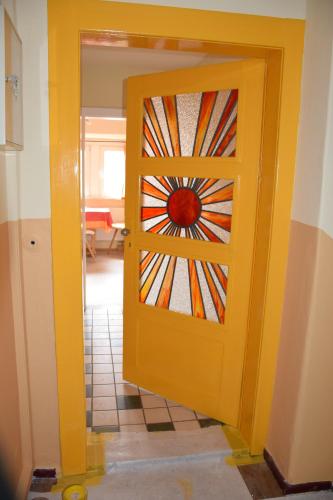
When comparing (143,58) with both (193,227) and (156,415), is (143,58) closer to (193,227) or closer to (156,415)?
(193,227)

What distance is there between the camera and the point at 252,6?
1.76m

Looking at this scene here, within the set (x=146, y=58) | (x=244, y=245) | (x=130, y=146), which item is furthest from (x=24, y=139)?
(x=146, y=58)

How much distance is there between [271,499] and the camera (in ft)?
6.34

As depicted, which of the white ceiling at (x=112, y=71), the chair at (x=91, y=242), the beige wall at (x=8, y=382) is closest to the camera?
the beige wall at (x=8, y=382)

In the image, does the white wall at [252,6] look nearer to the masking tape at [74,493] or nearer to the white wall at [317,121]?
the white wall at [317,121]

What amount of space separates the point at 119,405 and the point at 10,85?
6.33 feet

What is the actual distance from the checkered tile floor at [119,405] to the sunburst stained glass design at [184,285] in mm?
622

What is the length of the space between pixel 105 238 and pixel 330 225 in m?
5.86

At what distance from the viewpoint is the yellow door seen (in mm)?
2174

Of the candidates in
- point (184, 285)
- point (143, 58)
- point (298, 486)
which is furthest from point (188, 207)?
point (143, 58)

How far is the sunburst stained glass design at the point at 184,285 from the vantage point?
2.35m

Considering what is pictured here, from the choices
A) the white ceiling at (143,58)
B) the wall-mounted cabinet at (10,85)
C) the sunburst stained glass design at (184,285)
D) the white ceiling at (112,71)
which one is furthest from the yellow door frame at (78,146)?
the white ceiling at (112,71)

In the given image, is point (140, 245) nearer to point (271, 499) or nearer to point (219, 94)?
point (219, 94)

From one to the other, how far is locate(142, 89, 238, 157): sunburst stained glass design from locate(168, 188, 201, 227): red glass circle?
225 mm
